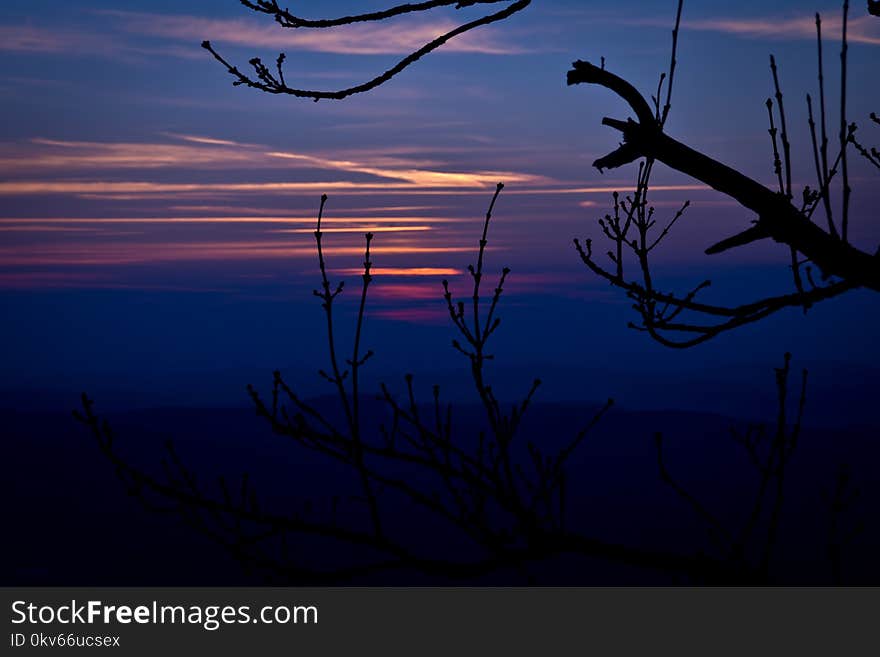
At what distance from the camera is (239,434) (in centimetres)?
6656

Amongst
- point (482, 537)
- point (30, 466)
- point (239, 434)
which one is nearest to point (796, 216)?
point (482, 537)

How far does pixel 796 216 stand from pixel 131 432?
6013 centimetres

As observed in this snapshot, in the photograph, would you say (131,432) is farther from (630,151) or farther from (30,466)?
(630,151)

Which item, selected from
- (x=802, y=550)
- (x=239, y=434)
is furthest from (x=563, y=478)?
(x=239, y=434)

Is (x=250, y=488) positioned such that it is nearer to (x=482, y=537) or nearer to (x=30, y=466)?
(x=482, y=537)

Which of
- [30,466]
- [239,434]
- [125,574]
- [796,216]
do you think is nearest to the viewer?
[796,216]

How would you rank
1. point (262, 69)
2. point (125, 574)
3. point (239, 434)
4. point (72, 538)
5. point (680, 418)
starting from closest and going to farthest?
1. point (262, 69)
2. point (125, 574)
3. point (72, 538)
4. point (239, 434)
5. point (680, 418)

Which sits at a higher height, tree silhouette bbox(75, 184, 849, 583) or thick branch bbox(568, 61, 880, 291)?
thick branch bbox(568, 61, 880, 291)

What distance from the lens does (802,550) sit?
142 feet

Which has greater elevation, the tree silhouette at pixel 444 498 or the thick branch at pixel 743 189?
the thick branch at pixel 743 189

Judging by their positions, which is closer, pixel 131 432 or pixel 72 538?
pixel 72 538

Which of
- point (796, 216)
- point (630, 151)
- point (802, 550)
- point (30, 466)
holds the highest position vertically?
point (30, 466)

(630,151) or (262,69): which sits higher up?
(262,69)

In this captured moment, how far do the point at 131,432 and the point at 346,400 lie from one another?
196ft
